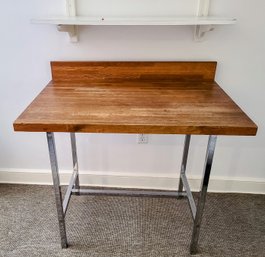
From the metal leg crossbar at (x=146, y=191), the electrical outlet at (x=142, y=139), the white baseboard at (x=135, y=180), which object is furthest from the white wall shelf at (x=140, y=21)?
the white baseboard at (x=135, y=180)

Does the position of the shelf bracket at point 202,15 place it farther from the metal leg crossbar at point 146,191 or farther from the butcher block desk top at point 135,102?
the metal leg crossbar at point 146,191

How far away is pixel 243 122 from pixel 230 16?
0.70 meters

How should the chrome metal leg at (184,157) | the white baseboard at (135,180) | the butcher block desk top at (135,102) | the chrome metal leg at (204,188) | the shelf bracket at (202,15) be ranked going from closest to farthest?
the butcher block desk top at (135,102), the chrome metal leg at (204,188), the shelf bracket at (202,15), the chrome metal leg at (184,157), the white baseboard at (135,180)

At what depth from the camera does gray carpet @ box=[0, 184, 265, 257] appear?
1.39 m

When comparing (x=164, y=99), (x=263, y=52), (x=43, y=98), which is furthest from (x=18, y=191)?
(x=263, y=52)

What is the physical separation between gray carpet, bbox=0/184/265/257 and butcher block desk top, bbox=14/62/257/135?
80 centimetres

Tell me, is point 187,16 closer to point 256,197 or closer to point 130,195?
point 130,195

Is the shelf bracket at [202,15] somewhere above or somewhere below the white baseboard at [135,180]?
above

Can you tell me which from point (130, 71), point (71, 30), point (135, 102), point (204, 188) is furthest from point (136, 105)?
point (71, 30)

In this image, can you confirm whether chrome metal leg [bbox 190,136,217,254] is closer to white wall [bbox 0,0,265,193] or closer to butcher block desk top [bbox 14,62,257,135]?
butcher block desk top [bbox 14,62,257,135]

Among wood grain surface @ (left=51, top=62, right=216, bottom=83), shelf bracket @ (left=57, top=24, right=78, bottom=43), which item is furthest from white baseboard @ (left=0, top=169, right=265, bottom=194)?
shelf bracket @ (left=57, top=24, right=78, bottom=43)

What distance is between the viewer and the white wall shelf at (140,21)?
44.8 inches

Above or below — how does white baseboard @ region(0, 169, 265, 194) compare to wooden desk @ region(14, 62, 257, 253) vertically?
below

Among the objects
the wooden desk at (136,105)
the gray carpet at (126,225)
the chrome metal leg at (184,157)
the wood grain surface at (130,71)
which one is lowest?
the gray carpet at (126,225)
